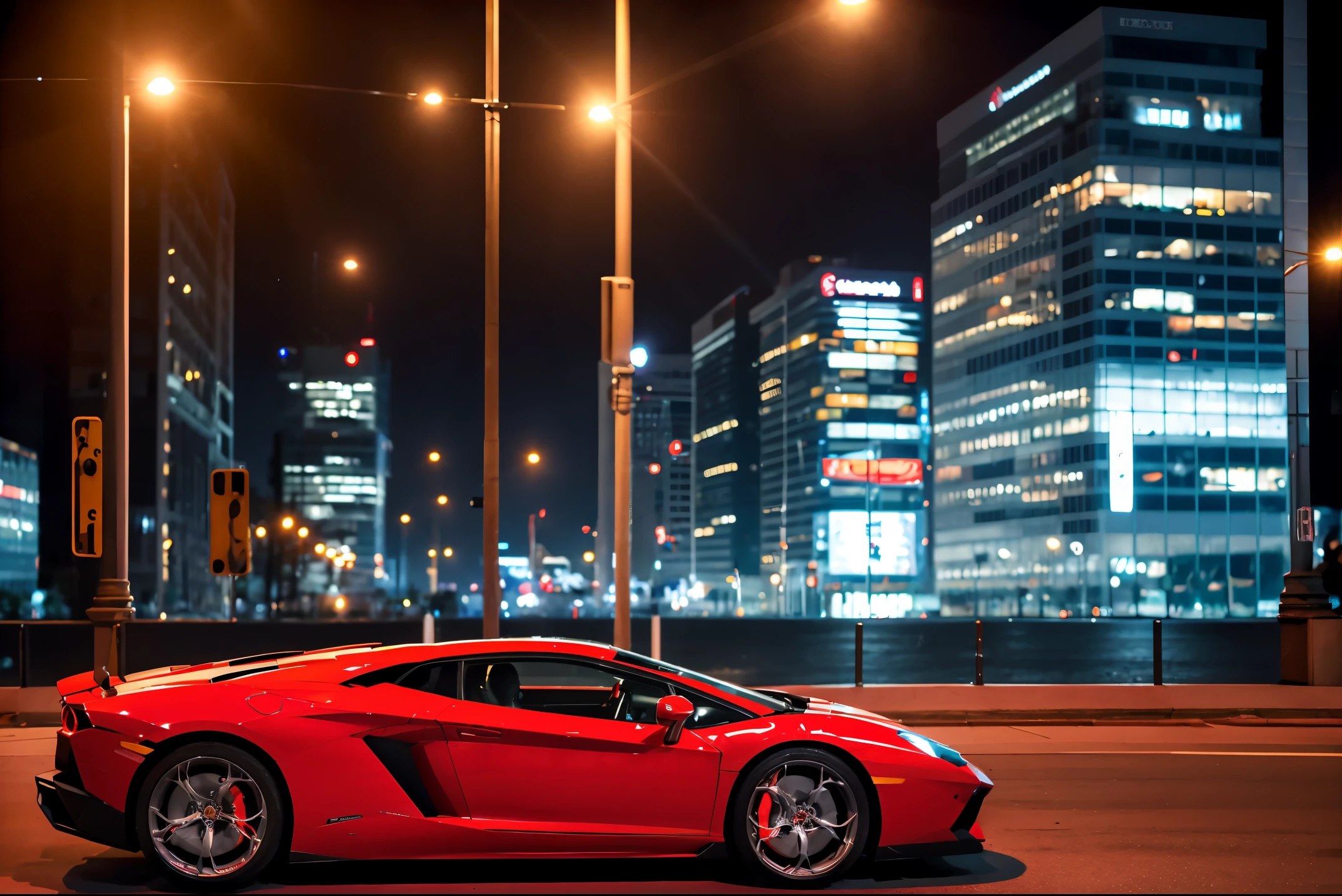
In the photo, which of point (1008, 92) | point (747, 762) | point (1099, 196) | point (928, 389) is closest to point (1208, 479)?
point (1099, 196)

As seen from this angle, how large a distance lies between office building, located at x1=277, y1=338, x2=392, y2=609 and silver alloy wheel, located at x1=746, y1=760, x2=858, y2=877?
117 m

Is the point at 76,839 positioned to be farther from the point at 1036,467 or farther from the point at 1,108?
the point at 1036,467

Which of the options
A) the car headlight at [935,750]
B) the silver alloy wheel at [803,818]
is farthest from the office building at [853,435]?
the silver alloy wheel at [803,818]

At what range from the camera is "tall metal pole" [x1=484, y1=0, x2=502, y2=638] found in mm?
15211

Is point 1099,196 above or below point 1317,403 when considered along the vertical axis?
above

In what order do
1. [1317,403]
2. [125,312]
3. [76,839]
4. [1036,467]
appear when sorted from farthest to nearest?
[1036,467]
[1317,403]
[125,312]
[76,839]

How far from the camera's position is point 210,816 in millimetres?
5949

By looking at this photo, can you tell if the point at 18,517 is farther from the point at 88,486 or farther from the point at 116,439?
the point at 88,486

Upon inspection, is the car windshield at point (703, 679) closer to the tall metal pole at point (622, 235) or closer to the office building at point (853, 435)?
the tall metal pole at point (622, 235)

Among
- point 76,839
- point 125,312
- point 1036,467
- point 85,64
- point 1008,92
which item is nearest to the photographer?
point 76,839

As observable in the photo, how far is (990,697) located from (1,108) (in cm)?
9130

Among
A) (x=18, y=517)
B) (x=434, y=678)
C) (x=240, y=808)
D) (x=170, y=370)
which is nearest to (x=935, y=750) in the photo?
(x=434, y=678)

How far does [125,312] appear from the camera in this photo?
14625 millimetres

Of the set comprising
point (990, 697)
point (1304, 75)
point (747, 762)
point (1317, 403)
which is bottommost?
point (990, 697)
